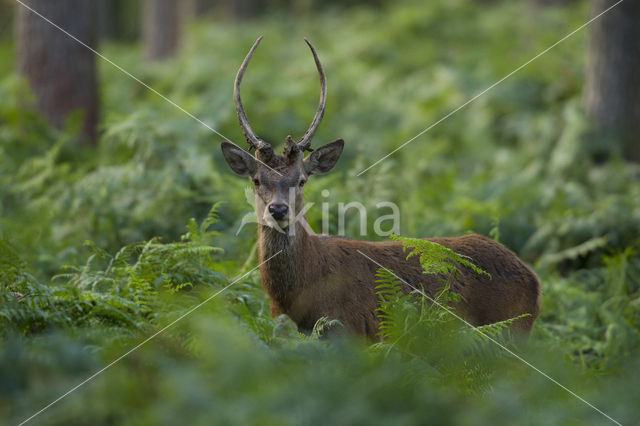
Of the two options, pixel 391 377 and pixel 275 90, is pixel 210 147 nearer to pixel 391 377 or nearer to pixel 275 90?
pixel 275 90

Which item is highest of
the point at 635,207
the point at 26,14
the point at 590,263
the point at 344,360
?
the point at 26,14

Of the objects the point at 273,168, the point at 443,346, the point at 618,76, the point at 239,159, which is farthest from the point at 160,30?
the point at 443,346

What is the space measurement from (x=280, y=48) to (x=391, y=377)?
719 inches

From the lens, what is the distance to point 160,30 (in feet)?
65.8

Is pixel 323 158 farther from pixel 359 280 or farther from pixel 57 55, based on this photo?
pixel 57 55

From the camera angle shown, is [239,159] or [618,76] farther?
[618,76]

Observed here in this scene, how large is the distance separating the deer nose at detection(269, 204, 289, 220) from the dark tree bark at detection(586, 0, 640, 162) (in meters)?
6.83

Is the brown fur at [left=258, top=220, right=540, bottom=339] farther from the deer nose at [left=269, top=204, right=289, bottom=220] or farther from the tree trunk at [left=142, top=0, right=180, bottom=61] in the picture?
the tree trunk at [left=142, top=0, right=180, bottom=61]

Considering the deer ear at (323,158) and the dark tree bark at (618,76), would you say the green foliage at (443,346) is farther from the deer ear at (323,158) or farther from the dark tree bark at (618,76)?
the dark tree bark at (618,76)

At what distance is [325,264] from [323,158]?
107cm

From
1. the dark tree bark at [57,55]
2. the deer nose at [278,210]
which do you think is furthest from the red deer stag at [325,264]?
the dark tree bark at [57,55]

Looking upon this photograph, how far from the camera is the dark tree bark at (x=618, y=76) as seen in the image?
10.1 metres

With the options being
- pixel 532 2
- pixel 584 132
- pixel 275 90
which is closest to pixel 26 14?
pixel 275 90

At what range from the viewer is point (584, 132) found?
10367mm
